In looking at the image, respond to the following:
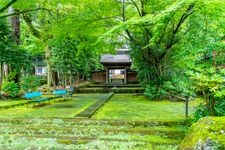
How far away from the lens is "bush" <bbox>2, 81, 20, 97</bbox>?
54.0 feet

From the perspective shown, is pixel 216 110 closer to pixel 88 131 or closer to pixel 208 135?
pixel 208 135

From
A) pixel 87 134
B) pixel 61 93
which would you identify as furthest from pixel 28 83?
pixel 87 134

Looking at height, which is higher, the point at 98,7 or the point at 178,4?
the point at 98,7

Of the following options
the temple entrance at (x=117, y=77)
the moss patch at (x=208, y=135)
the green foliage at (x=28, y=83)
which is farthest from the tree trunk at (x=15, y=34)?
the temple entrance at (x=117, y=77)

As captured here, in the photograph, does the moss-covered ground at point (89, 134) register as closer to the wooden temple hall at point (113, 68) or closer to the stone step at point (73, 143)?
the stone step at point (73, 143)

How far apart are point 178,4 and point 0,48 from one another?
400 inches

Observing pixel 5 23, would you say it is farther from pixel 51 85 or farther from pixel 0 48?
pixel 51 85

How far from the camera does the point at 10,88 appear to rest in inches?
654

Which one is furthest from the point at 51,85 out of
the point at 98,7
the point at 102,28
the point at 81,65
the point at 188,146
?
the point at 188,146

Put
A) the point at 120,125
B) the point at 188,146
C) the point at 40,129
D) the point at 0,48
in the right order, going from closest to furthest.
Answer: the point at 188,146
the point at 40,129
the point at 120,125
the point at 0,48

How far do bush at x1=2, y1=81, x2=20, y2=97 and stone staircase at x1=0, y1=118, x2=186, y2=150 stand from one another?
299 inches

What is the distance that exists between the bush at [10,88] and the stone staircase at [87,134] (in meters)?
7.59

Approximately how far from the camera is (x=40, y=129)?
7.84 metres

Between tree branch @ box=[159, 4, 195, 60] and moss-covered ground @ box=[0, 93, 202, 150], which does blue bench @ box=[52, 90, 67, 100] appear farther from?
moss-covered ground @ box=[0, 93, 202, 150]
